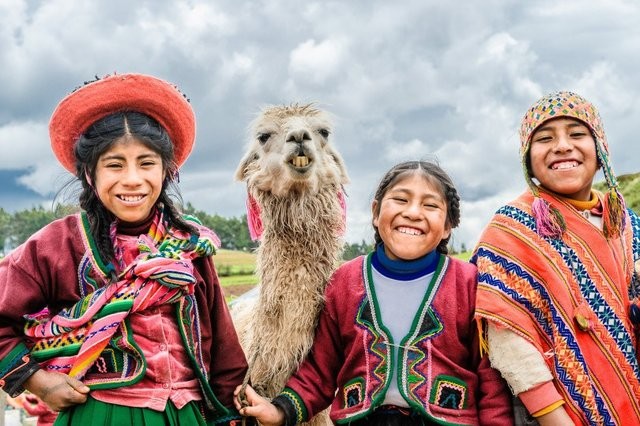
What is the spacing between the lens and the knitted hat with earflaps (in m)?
3.04

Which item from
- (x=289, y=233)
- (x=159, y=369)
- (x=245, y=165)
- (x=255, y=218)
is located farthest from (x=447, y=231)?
(x=159, y=369)

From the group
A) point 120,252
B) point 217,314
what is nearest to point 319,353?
point 217,314

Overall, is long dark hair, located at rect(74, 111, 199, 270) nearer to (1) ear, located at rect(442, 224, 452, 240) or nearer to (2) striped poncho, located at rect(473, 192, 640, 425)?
(1) ear, located at rect(442, 224, 452, 240)

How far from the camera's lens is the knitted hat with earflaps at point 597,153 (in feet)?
9.98

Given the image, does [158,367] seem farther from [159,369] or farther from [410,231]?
[410,231]

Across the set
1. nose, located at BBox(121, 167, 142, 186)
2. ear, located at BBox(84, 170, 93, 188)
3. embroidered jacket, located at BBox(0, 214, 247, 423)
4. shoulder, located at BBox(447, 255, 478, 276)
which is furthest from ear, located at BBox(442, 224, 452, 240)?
ear, located at BBox(84, 170, 93, 188)

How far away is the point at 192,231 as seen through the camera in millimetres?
2951

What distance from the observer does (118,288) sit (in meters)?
2.67

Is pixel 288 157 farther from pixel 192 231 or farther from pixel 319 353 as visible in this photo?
pixel 319 353

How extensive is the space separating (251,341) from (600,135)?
Result: 6.39 feet

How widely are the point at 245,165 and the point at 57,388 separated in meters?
1.69

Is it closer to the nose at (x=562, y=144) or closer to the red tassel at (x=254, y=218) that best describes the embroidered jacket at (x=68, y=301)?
the red tassel at (x=254, y=218)

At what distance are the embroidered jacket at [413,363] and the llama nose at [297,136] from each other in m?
0.74

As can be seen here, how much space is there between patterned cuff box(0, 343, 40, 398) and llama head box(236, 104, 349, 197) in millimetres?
1410
